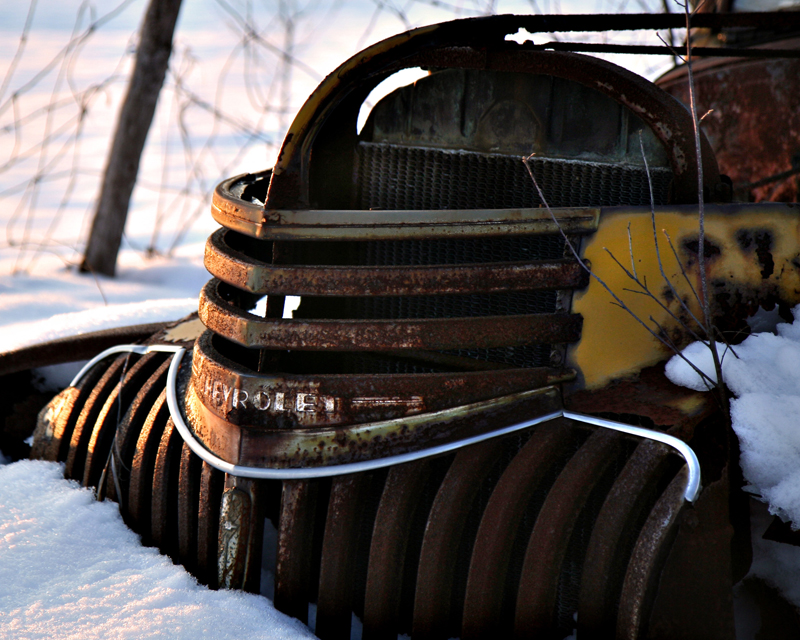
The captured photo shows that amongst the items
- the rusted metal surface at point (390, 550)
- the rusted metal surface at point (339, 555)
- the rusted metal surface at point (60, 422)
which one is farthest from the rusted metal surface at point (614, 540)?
the rusted metal surface at point (60, 422)

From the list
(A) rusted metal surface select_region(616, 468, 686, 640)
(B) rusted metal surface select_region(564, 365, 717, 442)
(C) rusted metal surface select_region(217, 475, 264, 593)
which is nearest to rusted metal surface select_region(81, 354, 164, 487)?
(C) rusted metal surface select_region(217, 475, 264, 593)

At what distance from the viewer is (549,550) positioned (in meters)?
1.41

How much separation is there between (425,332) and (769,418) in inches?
25.7

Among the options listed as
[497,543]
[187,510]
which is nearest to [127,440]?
[187,510]

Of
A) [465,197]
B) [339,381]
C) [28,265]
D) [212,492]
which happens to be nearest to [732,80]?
[465,197]

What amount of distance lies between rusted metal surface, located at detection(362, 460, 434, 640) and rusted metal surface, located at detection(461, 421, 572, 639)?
148mm

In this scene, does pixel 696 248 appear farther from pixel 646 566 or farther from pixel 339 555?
pixel 339 555

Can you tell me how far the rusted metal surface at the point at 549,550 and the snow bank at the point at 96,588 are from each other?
454mm

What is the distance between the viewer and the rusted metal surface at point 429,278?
152 cm

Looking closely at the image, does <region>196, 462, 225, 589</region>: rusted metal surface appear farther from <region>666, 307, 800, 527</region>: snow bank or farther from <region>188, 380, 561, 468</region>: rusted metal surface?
<region>666, 307, 800, 527</region>: snow bank

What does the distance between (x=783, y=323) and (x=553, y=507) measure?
606mm

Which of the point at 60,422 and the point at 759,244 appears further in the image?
the point at 60,422

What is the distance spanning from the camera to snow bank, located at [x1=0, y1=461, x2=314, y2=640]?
1.48 metres

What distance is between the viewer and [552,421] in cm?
154
